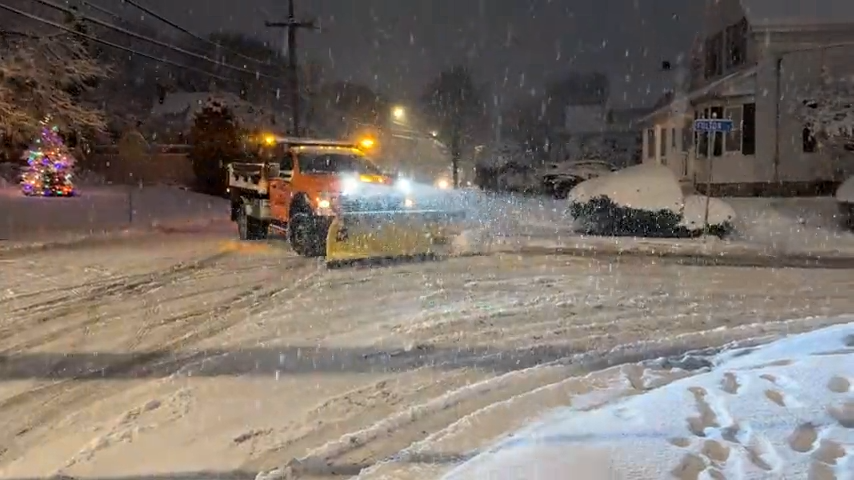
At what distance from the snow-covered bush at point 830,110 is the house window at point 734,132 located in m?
2.77

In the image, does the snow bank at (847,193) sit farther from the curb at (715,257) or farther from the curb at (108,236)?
the curb at (108,236)

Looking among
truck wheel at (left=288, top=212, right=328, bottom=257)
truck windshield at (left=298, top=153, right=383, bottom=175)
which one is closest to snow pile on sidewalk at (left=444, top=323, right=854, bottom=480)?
truck wheel at (left=288, top=212, right=328, bottom=257)

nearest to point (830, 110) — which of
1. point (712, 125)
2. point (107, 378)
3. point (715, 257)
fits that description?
point (712, 125)

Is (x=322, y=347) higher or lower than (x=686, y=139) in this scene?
lower

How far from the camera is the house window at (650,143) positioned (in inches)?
1708

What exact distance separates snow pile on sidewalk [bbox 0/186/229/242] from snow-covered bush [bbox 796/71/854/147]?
19.7m

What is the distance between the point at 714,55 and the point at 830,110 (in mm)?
11676

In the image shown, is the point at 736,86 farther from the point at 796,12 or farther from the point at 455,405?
the point at 455,405

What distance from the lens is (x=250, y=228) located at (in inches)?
817

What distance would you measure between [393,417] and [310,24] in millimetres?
33580

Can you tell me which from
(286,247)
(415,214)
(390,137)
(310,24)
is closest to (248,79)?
(390,137)

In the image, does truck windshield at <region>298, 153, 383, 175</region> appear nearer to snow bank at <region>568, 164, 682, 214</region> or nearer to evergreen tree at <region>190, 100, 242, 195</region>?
snow bank at <region>568, 164, 682, 214</region>

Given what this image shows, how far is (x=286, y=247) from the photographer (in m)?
19.4

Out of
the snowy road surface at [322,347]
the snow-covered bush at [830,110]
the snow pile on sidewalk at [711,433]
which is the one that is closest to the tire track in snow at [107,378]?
the snowy road surface at [322,347]
